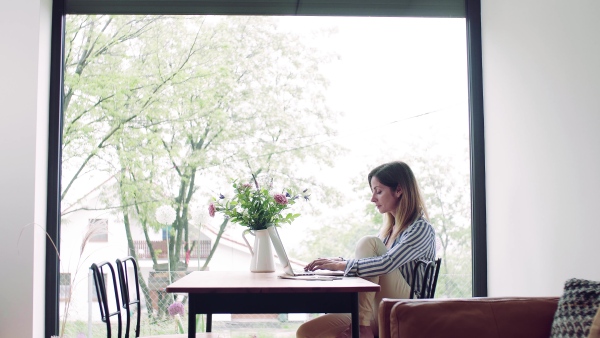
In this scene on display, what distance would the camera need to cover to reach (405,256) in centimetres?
342

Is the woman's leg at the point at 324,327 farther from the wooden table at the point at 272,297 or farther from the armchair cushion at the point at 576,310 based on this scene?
the armchair cushion at the point at 576,310

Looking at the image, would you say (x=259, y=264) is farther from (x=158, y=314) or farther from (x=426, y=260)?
(x=158, y=314)

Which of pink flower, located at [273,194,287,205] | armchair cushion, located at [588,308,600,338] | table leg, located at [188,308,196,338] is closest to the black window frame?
pink flower, located at [273,194,287,205]

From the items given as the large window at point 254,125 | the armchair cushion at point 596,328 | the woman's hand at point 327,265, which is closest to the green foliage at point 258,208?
the woman's hand at point 327,265

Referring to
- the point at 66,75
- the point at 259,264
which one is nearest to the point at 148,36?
the point at 66,75

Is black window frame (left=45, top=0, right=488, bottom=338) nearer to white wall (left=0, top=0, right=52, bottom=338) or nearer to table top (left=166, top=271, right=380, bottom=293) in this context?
white wall (left=0, top=0, right=52, bottom=338)

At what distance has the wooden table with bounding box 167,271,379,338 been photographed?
281 centimetres

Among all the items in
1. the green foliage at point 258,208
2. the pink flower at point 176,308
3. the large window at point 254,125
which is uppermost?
the large window at point 254,125

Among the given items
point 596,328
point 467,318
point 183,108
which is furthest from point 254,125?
point 596,328

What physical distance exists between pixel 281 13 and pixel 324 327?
2.11m

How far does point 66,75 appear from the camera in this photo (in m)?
4.81

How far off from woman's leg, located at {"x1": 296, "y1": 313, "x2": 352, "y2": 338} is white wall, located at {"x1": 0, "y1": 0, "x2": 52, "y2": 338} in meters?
1.69

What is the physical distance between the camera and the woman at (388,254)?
3.38 metres

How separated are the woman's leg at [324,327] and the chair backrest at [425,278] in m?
0.35
